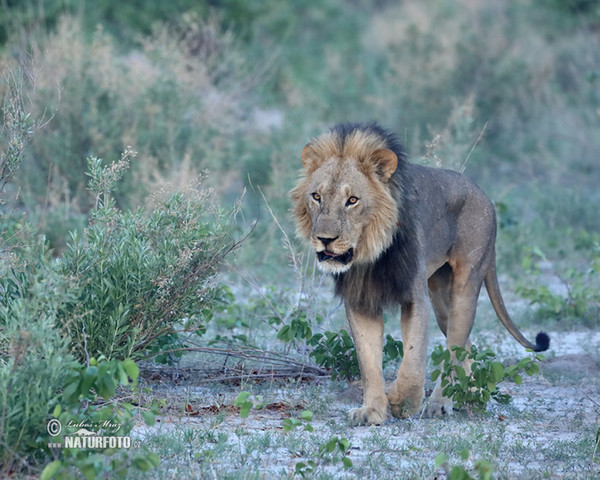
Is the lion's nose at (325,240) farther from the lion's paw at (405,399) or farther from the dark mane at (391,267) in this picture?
the lion's paw at (405,399)

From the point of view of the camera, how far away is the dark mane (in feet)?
13.9

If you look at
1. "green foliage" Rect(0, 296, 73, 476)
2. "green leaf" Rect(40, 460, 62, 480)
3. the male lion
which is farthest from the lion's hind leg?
"green leaf" Rect(40, 460, 62, 480)

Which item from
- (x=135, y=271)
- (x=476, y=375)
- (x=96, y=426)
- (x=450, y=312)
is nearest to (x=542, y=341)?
(x=450, y=312)

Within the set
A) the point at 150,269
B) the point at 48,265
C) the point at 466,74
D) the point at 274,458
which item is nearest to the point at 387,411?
the point at 274,458

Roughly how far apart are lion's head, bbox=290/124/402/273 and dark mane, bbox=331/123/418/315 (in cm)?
2

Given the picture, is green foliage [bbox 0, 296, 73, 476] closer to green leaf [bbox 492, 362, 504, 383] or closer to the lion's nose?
the lion's nose

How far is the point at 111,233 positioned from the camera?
4.23m

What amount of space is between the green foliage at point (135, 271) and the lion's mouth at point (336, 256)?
608 mm

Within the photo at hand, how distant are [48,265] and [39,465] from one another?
0.80 metres

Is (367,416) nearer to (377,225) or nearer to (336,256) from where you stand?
(336,256)

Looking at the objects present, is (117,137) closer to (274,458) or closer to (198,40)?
(198,40)

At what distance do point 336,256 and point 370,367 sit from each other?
602mm

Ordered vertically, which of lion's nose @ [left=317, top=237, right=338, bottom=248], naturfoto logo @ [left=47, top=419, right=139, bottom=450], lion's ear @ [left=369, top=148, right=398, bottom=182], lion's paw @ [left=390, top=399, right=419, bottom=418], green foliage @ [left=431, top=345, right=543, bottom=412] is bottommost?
naturfoto logo @ [left=47, top=419, right=139, bottom=450]

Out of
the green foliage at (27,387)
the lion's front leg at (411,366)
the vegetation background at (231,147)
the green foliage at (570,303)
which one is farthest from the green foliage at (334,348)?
the green foliage at (570,303)
